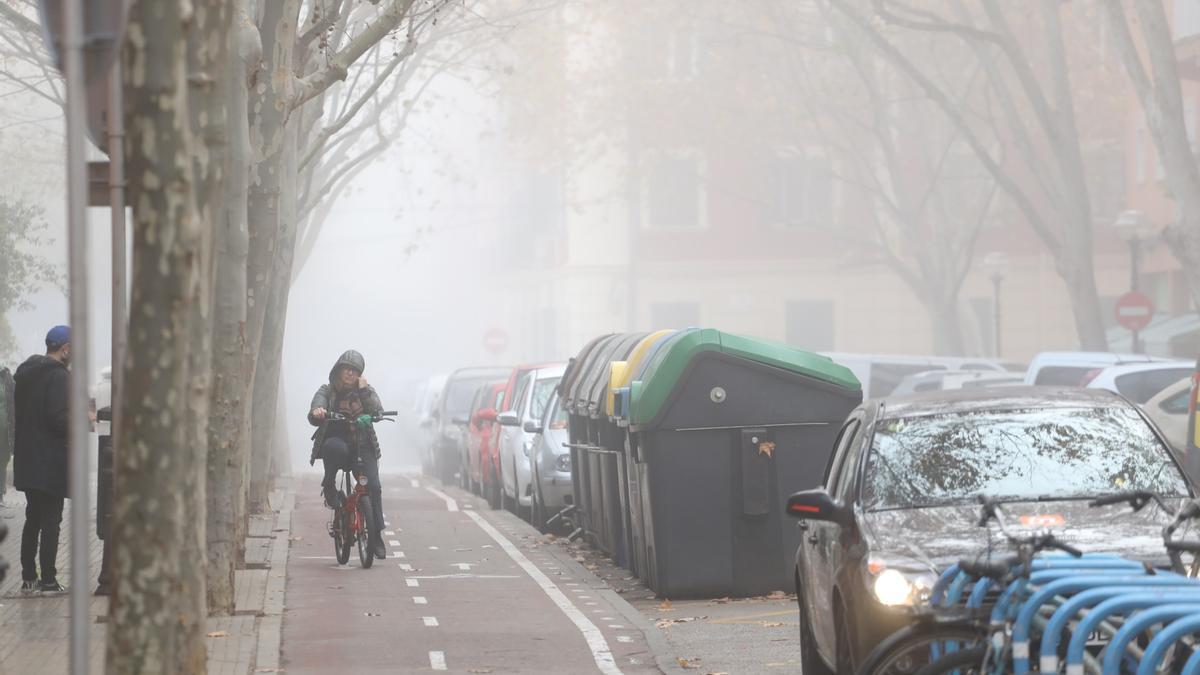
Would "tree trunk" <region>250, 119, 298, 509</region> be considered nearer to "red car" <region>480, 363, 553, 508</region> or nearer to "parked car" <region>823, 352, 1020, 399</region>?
"red car" <region>480, 363, 553, 508</region>

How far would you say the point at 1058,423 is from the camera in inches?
374

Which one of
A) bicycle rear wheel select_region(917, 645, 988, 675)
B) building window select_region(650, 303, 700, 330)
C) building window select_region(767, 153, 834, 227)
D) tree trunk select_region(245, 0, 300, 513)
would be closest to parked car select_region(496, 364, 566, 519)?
tree trunk select_region(245, 0, 300, 513)

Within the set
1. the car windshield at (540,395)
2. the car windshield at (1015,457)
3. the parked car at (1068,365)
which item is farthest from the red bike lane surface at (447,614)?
the parked car at (1068,365)

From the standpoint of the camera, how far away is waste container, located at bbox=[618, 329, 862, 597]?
1436 centimetres

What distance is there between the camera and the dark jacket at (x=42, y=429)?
13.7 meters

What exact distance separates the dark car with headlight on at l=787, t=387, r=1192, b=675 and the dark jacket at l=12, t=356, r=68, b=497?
5.55 m

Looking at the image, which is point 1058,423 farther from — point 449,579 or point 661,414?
point 449,579

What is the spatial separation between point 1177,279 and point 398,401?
889 inches

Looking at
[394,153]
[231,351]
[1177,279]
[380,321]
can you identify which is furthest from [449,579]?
[380,321]

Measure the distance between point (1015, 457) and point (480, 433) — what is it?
66.6 feet

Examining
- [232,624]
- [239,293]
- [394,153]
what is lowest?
[232,624]

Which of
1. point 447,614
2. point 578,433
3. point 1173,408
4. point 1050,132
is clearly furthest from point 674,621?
point 1050,132

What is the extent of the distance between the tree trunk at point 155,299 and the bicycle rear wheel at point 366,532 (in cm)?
938

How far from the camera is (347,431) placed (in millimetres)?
16891
